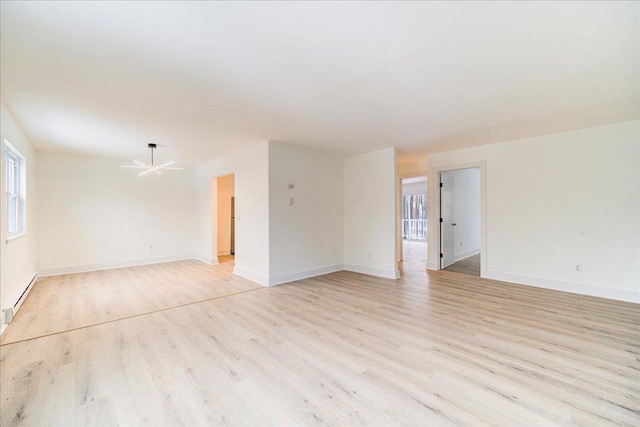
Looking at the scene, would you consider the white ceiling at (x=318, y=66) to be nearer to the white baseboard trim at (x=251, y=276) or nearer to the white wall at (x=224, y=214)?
the white baseboard trim at (x=251, y=276)

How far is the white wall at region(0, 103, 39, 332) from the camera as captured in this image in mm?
3031

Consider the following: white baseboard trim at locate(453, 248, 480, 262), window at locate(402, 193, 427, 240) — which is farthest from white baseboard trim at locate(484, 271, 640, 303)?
window at locate(402, 193, 427, 240)

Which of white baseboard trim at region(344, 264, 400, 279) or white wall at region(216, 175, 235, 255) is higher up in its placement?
white wall at region(216, 175, 235, 255)

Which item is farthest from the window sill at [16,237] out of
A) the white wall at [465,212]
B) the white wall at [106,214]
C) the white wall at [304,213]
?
the white wall at [465,212]

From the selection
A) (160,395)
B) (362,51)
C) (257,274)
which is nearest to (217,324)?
(160,395)

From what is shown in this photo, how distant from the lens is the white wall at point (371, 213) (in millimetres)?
5086

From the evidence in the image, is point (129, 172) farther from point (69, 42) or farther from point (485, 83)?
point (485, 83)

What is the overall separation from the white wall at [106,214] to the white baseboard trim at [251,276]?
2.66 metres

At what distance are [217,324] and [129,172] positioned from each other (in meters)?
5.19

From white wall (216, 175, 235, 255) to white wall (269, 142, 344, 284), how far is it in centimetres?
371

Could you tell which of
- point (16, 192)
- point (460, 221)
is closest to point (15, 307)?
point (16, 192)

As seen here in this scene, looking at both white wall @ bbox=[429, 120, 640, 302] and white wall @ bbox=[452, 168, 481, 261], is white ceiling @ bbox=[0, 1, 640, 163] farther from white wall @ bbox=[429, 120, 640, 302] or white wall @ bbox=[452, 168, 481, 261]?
white wall @ bbox=[452, 168, 481, 261]

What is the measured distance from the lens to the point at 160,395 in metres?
1.85

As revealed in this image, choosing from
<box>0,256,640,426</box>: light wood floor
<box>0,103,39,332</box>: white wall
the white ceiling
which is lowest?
<box>0,256,640,426</box>: light wood floor
